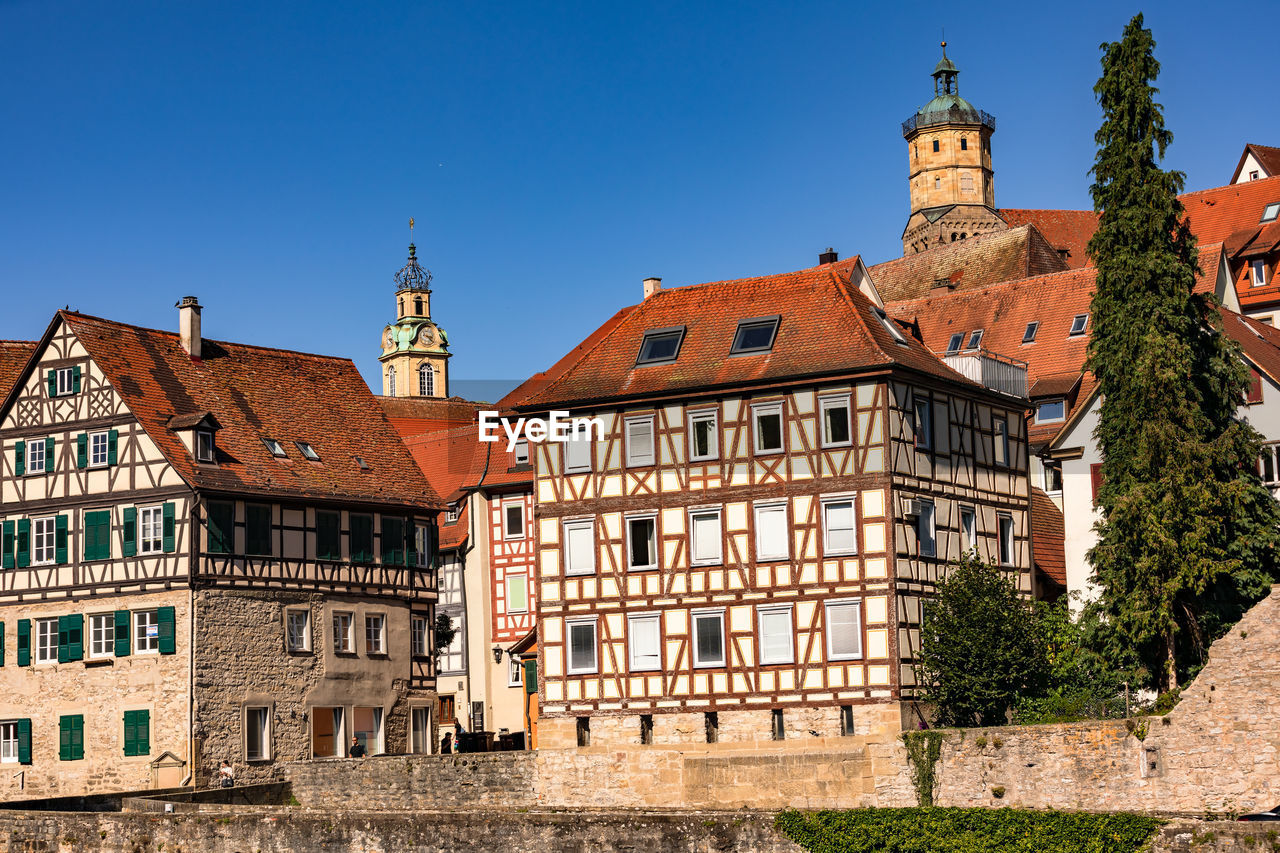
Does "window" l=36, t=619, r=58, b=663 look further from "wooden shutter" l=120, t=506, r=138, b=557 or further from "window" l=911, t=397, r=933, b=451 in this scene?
"window" l=911, t=397, r=933, b=451

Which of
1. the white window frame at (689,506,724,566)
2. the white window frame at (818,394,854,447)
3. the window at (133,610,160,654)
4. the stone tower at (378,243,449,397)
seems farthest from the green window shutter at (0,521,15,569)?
the stone tower at (378,243,449,397)

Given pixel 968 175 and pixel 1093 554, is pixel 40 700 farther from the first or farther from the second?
pixel 968 175

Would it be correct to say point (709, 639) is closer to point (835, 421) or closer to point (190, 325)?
point (835, 421)

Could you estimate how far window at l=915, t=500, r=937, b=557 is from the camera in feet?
132

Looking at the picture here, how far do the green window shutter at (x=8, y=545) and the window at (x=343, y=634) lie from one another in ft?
26.6

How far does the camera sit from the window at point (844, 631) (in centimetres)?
3891

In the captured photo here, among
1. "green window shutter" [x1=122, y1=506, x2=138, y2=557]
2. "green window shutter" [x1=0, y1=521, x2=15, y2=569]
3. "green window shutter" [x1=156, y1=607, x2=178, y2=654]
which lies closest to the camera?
"green window shutter" [x1=156, y1=607, x2=178, y2=654]


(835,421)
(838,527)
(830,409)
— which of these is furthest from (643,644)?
(830,409)

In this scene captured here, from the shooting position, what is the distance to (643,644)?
134ft

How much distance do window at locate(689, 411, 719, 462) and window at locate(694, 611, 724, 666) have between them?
3.36 m

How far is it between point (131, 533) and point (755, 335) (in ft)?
52.5

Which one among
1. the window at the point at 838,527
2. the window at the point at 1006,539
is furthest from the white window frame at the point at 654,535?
the window at the point at 1006,539

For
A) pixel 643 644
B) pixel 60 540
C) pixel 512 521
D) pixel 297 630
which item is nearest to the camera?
pixel 643 644

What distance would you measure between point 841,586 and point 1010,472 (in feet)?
23.2
